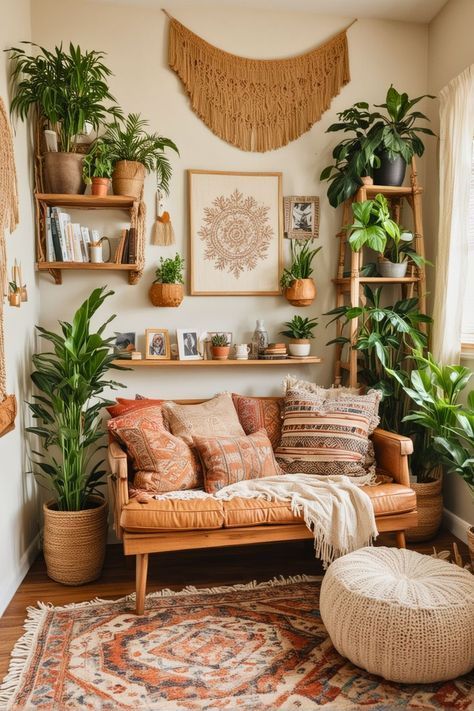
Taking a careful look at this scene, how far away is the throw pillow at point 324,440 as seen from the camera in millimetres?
2930

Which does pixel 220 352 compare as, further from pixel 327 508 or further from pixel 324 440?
pixel 327 508

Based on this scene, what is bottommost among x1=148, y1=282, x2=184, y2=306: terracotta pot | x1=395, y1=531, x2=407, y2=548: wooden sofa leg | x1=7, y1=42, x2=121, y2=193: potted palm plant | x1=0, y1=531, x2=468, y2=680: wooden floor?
x1=0, y1=531, x2=468, y2=680: wooden floor

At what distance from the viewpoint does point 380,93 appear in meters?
3.55

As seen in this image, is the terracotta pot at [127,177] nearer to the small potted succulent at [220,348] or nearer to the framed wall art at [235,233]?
the framed wall art at [235,233]

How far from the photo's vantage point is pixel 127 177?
10.2ft

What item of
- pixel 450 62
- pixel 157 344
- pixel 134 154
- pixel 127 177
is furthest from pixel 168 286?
pixel 450 62

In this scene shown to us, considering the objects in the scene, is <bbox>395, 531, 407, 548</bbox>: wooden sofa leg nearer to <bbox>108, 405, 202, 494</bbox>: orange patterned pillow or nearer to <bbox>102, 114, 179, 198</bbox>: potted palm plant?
<bbox>108, 405, 202, 494</bbox>: orange patterned pillow

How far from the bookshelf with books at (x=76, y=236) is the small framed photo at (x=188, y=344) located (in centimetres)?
42

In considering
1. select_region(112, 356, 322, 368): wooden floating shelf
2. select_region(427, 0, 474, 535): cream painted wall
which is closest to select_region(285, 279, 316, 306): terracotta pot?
select_region(112, 356, 322, 368): wooden floating shelf

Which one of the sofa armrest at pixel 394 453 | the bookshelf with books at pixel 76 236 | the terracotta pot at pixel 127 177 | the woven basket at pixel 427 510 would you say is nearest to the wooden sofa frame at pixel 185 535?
the sofa armrest at pixel 394 453

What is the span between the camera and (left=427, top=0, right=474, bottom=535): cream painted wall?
3.16 meters

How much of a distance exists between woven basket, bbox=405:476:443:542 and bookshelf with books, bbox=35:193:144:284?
77.0 inches

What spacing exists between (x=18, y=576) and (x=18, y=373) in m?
0.96

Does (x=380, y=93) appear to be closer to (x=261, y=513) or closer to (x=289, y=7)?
(x=289, y=7)
